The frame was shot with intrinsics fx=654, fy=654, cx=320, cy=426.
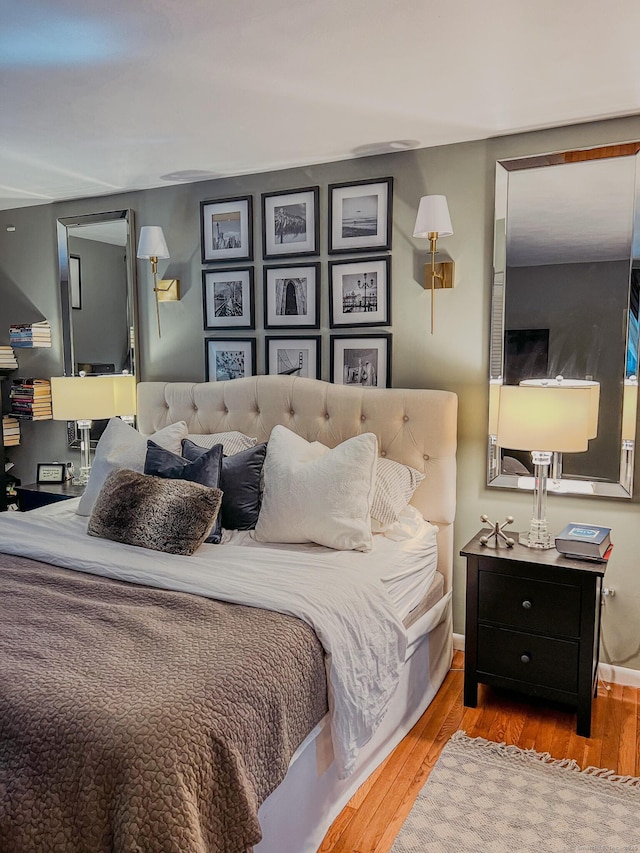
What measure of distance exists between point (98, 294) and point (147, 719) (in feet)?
10.4

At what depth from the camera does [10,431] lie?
432cm

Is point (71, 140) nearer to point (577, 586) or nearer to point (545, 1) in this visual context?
point (545, 1)

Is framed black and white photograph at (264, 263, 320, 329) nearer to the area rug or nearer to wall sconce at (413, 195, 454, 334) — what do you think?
wall sconce at (413, 195, 454, 334)

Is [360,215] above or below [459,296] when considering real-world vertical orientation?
above

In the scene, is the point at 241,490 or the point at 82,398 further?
the point at 82,398

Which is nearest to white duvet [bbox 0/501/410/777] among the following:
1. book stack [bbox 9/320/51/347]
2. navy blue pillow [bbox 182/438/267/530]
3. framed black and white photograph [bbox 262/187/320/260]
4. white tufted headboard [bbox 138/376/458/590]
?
navy blue pillow [bbox 182/438/267/530]

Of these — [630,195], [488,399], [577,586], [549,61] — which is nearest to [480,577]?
[577,586]

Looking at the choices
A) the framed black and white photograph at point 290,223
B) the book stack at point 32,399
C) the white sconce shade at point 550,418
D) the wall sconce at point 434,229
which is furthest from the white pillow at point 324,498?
the book stack at point 32,399

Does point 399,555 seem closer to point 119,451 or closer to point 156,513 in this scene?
point 156,513

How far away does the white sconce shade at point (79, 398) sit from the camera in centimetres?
355

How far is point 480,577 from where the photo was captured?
8.55 ft

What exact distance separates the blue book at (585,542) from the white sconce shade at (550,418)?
0.36 meters

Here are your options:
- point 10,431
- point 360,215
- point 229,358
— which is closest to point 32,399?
point 10,431

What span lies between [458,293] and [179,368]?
5.49ft
